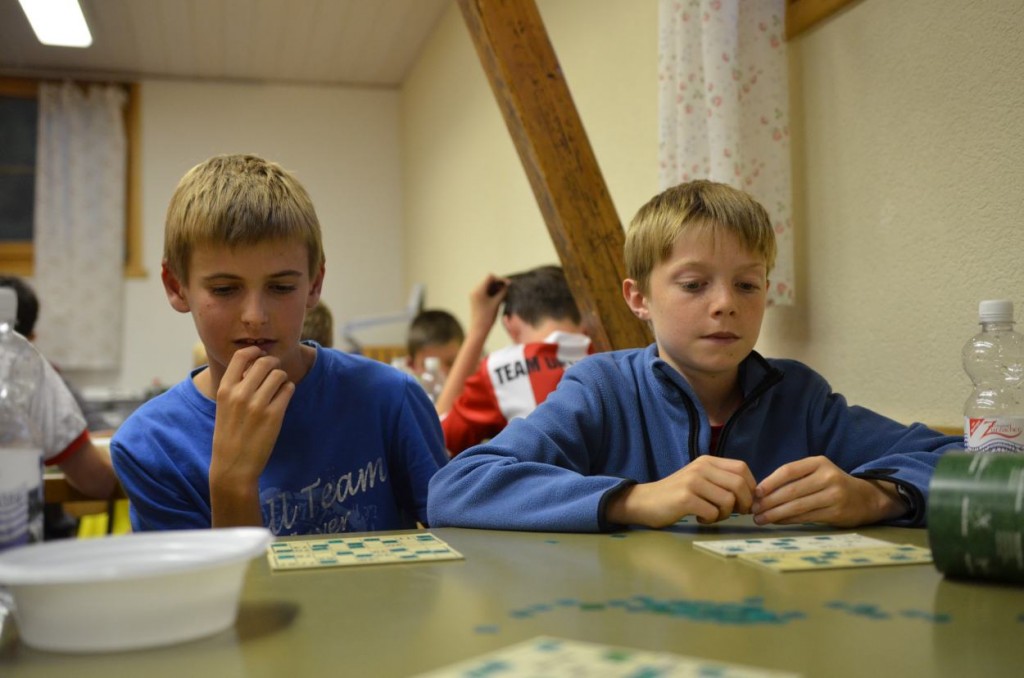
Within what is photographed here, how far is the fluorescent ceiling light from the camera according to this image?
418 cm

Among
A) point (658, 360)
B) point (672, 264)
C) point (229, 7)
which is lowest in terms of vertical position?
point (658, 360)

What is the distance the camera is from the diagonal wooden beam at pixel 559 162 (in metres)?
2.27

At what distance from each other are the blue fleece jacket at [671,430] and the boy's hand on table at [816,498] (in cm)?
9

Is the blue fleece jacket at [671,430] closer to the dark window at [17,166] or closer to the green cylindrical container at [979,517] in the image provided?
the green cylindrical container at [979,517]

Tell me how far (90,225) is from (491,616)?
20.2ft

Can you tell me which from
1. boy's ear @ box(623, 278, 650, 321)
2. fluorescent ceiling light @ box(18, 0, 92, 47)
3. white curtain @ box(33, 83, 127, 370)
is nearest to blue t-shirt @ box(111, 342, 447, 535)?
boy's ear @ box(623, 278, 650, 321)

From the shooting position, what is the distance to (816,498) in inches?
40.3

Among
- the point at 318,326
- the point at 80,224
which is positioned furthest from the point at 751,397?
the point at 80,224

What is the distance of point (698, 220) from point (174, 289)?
75 cm

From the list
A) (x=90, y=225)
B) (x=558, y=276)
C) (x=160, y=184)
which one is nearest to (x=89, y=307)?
(x=90, y=225)

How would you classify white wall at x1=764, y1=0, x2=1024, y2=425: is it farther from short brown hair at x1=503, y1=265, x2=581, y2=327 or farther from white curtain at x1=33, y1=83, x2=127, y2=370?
white curtain at x1=33, y1=83, x2=127, y2=370

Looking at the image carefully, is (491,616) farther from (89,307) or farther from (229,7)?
(89,307)

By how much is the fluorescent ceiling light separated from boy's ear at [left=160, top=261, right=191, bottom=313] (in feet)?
10.9

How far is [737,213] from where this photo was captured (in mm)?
1382
